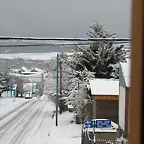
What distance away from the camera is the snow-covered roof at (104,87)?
21.1 m

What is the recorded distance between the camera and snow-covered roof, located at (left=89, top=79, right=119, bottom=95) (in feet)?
69.3

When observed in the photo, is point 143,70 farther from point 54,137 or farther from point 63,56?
point 63,56

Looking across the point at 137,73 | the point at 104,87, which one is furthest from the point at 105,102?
the point at 137,73

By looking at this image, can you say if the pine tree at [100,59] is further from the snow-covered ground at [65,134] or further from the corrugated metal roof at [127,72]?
the corrugated metal roof at [127,72]

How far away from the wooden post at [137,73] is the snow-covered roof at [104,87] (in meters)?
20.1

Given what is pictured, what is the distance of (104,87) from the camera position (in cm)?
2191

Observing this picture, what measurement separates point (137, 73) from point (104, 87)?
21.3 meters

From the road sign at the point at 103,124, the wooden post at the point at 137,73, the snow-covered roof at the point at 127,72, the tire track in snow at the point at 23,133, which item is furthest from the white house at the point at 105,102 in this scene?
the wooden post at the point at 137,73

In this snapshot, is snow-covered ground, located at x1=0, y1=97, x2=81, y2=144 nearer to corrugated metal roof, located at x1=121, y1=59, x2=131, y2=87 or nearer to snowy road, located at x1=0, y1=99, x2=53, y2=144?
snowy road, located at x1=0, y1=99, x2=53, y2=144

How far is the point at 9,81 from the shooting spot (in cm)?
6894

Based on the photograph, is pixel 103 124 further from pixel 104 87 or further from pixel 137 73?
pixel 137 73

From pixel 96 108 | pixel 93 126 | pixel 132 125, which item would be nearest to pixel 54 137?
pixel 96 108

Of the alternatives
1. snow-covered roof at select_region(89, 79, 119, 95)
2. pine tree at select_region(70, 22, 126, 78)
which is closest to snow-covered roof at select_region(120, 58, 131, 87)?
snow-covered roof at select_region(89, 79, 119, 95)

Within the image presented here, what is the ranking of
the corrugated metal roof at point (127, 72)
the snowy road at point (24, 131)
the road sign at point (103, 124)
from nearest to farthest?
the corrugated metal roof at point (127, 72) < the road sign at point (103, 124) < the snowy road at point (24, 131)
